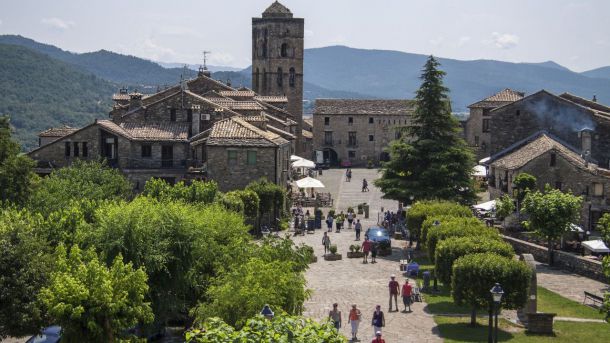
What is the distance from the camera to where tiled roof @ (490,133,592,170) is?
57.9m

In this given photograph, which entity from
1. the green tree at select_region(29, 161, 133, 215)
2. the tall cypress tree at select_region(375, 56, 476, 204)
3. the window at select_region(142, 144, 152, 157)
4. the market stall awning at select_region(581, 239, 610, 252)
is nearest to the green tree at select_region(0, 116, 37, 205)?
the green tree at select_region(29, 161, 133, 215)

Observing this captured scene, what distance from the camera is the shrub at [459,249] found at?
32.6 meters

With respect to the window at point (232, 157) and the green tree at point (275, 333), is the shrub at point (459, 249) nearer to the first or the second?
the green tree at point (275, 333)

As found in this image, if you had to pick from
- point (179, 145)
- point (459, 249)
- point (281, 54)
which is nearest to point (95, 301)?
point (459, 249)

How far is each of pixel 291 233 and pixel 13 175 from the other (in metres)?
16.5

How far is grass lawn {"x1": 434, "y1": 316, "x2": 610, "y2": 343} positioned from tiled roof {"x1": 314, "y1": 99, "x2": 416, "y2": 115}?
80.2m

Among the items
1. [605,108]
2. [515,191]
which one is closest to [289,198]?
[515,191]

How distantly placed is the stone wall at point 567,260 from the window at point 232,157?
1739 centimetres

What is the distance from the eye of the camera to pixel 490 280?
Result: 29719mm

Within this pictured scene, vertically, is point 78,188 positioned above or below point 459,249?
above

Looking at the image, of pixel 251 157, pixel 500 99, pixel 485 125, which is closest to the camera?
pixel 251 157

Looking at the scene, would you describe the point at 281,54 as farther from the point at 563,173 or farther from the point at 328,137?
the point at 563,173

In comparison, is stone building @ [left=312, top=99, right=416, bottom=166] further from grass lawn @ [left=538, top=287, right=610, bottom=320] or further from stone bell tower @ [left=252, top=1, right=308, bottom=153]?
grass lawn @ [left=538, top=287, right=610, bottom=320]

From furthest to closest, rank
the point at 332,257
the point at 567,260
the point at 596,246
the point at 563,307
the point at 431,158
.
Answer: the point at 431,158 → the point at 332,257 → the point at 567,260 → the point at 596,246 → the point at 563,307
